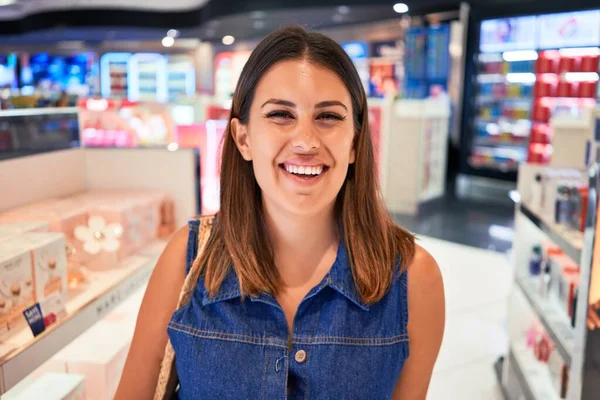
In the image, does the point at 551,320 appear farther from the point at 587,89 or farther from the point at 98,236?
the point at 587,89

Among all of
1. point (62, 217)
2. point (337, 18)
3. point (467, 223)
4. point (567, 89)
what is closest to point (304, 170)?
point (62, 217)

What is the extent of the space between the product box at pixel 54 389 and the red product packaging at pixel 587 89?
8.47 metres

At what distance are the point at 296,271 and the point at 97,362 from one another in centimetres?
95

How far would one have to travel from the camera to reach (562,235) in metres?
2.43

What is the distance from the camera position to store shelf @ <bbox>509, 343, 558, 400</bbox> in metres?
2.64

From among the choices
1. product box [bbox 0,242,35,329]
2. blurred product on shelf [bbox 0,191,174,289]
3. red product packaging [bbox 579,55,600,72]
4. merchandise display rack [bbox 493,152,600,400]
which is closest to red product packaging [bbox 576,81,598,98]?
red product packaging [bbox 579,55,600,72]

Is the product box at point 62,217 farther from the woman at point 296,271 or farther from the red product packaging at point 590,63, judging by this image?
the red product packaging at point 590,63

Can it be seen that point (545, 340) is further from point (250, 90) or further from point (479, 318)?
point (250, 90)

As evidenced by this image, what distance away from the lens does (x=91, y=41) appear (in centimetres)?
1836

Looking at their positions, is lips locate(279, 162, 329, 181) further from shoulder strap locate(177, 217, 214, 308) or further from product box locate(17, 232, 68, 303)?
product box locate(17, 232, 68, 303)

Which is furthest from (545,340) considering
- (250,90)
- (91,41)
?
(91,41)

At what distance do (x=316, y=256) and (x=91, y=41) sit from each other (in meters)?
19.0

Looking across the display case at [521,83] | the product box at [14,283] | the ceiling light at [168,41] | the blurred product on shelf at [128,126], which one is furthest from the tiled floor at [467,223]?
the ceiling light at [168,41]

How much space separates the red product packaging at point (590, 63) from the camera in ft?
27.0
